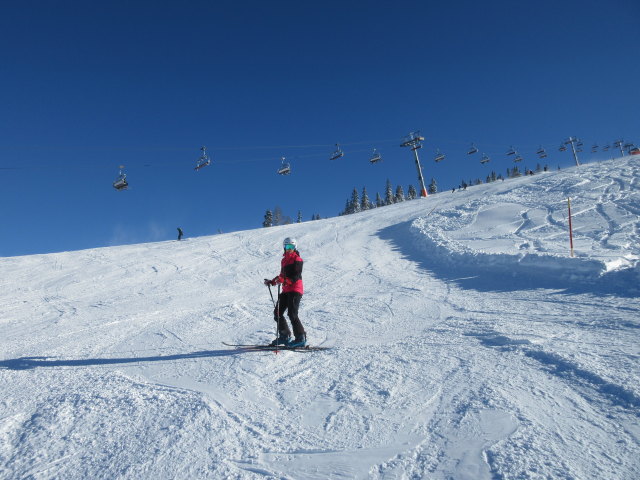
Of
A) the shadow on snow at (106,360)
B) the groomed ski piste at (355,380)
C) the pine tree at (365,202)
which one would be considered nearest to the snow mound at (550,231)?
the groomed ski piste at (355,380)

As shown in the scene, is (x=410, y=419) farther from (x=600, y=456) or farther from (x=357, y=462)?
(x=600, y=456)

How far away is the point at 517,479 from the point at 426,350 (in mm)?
2604

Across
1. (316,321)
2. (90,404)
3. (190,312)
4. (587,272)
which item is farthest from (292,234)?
(90,404)

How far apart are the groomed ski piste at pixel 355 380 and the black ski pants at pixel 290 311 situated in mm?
399

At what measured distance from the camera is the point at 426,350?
198 inches

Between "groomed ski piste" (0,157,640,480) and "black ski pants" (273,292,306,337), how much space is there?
1.31 ft

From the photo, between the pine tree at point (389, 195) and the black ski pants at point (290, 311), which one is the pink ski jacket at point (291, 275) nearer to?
the black ski pants at point (290, 311)

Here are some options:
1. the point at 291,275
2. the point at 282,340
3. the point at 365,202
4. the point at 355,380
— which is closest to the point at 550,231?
the point at 291,275

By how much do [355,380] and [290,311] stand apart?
5.84ft

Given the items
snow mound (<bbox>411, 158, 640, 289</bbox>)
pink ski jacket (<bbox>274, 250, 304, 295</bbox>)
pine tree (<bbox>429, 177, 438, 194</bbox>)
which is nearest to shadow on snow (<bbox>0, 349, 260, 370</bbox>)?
pink ski jacket (<bbox>274, 250, 304, 295</bbox>)

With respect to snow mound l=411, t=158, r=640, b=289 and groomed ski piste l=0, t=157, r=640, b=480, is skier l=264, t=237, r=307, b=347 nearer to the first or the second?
groomed ski piste l=0, t=157, r=640, b=480

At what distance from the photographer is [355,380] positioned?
4230mm

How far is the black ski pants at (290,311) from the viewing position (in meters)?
5.59

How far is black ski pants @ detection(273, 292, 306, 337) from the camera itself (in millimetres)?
5586
